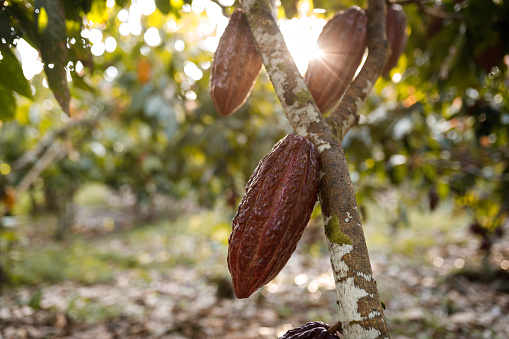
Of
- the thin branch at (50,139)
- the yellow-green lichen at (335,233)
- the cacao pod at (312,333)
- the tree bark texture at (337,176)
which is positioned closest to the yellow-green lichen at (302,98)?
the tree bark texture at (337,176)

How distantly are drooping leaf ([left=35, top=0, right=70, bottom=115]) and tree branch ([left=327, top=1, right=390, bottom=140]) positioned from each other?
542 millimetres

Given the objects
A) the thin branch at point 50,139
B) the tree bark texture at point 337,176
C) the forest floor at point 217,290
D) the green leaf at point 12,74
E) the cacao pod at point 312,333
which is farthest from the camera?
the thin branch at point 50,139

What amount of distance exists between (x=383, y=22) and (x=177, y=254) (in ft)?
13.8

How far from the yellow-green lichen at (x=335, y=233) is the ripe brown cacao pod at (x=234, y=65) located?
490 millimetres

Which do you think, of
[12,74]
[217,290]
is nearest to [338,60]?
[12,74]

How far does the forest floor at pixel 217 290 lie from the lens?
227 cm

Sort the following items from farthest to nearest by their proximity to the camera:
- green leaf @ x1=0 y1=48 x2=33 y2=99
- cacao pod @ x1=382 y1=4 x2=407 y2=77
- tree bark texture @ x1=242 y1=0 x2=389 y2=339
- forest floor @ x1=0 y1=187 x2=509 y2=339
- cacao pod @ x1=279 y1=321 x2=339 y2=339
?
1. forest floor @ x1=0 y1=187 x2=509 y2=339
2. cacao pod @ x1=382 y1=4 x2=407 y2=77
3. green leaf @ x1=0 y1=48 x2=33 y2=99
4. cacao pod @ x1=279 y1=321 x2=339 y2=339
5. tree bark texture @ x1=242 y1=0 x2=389 y2=339

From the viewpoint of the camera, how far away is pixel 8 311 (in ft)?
7.84

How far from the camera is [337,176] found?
1.86 feet

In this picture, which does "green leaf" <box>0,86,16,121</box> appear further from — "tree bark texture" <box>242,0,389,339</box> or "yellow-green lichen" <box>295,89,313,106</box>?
"yellow-green lichen" <box>295,89,313,106</box>

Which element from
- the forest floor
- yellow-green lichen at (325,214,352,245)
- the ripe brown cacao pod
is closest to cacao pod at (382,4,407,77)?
the ripe brown cacao pod

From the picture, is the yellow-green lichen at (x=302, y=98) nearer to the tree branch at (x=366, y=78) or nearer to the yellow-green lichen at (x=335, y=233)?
the tree branch at (x=366, y=78)

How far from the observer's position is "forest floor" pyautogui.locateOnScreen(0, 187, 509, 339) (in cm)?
227

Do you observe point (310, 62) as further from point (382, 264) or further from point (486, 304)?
point (382, 264)
